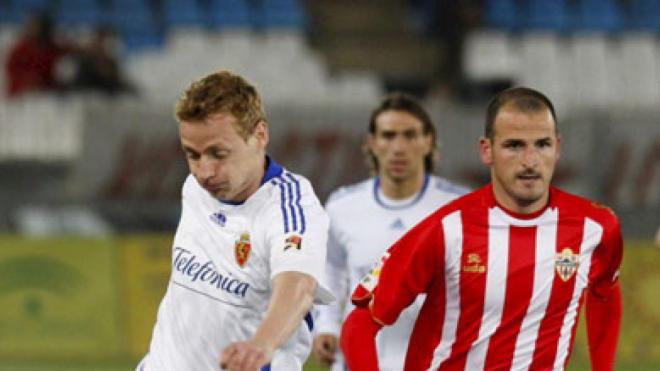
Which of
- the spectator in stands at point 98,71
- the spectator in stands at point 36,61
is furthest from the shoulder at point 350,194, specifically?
the spectator in stands at point 36,61

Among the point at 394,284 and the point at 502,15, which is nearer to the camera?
the point at 394,284

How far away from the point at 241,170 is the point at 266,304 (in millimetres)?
458

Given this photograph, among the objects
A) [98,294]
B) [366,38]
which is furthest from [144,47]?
[98,294]

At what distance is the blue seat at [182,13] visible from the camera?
53.1 ft

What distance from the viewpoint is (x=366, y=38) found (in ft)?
56.9

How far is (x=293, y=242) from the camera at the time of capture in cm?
383

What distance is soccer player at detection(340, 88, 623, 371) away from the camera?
430cm

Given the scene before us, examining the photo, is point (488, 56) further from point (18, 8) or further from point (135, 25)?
point (18, 8)

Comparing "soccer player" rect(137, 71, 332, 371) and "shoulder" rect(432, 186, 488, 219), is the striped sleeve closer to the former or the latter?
"soccer player" rect(137, 71, 332, 371)

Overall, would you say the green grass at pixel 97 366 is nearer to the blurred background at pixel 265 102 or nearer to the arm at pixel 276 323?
the blurred background at pixel 265 102

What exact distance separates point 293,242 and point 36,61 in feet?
36.4

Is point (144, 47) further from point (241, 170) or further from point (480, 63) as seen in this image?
point (241, 170)

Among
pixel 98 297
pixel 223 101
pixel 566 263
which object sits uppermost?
pixel 223 101

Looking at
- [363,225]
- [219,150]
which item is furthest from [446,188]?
[219,150]
